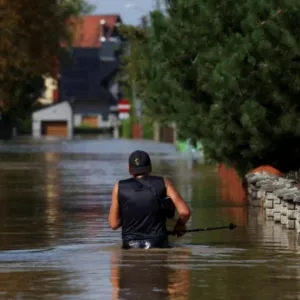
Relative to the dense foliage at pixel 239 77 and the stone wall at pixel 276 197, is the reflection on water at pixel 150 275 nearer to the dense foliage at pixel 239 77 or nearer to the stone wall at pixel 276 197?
the stone wall at pixel 276 197

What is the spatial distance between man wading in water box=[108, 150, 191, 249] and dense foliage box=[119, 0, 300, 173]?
8822 millimetres

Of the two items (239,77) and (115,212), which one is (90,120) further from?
(115,212)

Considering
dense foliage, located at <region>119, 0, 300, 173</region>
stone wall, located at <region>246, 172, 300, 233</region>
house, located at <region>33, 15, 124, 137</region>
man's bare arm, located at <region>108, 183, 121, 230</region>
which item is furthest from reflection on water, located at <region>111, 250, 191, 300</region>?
house, located at <region>33, 15, 124, 137</region>

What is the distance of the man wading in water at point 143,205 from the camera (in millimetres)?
16047

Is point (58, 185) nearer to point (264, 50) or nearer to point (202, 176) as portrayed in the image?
point (202, 176)

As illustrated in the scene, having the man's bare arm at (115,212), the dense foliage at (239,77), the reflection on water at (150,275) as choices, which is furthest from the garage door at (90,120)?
the reflection on water at (150,275)

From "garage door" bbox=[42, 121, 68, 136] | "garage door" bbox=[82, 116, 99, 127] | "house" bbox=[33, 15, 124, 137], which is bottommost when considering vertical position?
"garage door" bbox=[42, 121, 68, 136]

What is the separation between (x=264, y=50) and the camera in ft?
82.0

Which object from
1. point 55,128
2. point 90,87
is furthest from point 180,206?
point 90,87

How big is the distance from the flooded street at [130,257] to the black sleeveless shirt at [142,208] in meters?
0.27

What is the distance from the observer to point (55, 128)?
166 m

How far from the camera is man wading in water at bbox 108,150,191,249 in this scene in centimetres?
1605

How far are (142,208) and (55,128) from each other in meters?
151

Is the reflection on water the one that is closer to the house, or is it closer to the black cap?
the black cap
